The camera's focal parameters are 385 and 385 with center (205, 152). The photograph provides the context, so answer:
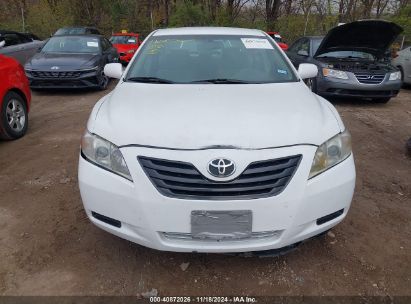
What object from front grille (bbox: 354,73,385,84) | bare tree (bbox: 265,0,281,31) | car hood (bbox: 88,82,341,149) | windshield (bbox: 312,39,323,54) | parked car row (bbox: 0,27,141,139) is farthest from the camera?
bare tree (bbox: 265,0,281,31)

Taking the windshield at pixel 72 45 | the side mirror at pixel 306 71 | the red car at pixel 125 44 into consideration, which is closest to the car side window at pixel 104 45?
the windshield at pixel 72 45

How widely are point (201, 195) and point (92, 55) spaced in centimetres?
780

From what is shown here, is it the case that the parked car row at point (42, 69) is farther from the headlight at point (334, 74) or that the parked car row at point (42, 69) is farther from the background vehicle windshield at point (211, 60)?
the headlight at point (334, 74)

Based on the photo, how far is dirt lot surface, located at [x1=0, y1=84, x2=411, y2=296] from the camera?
8.27 ft

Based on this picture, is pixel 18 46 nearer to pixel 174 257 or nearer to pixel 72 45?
pixel 72 45

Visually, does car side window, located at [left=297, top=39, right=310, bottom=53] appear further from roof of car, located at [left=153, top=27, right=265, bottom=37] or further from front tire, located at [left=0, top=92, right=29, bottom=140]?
front tire, located at [left=0, top=92, right=29, bottom=140]

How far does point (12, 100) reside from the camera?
5.36 metres

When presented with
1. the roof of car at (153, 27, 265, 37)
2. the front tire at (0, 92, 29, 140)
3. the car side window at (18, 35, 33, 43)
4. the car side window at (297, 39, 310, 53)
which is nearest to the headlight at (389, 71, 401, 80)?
the car side window at (297, 39, 310, 53)

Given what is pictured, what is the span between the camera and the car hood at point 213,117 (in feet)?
7.54

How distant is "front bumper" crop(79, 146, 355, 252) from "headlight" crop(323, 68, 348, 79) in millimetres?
5771

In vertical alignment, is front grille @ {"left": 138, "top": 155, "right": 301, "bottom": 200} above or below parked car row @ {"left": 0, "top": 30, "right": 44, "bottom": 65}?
above

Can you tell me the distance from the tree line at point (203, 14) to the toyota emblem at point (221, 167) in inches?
750

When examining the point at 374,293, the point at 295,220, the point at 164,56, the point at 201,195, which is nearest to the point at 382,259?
the point at 374,293

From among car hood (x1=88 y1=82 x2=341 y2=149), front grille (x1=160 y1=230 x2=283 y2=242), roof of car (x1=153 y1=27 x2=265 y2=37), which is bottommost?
front grille (x1=160 y1=230 x2=283 y2=242)
